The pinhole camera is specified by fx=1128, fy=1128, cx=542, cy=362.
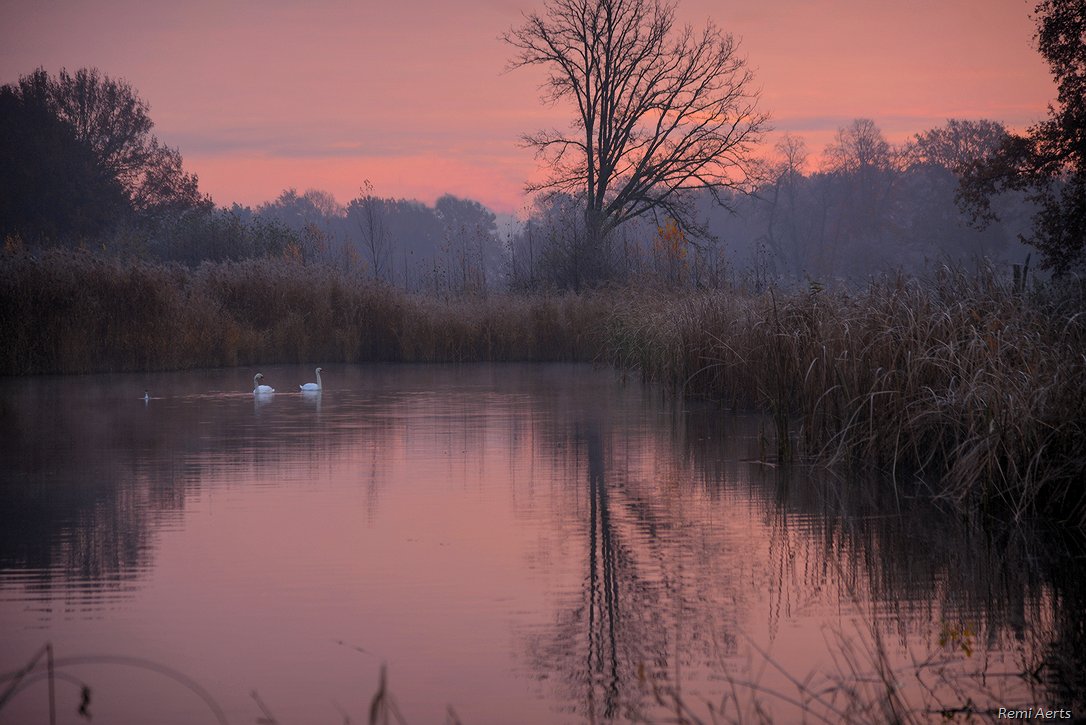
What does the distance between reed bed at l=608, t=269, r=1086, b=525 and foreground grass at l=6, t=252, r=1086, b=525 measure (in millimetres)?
23

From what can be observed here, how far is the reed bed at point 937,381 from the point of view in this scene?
693cm

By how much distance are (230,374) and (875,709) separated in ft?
63.4

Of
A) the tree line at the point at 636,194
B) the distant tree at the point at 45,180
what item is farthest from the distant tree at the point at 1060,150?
the distant tree at the point at 45,180

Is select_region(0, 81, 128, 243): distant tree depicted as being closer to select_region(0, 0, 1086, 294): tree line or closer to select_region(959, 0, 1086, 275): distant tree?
select_region(0, 0, 1086, 294): tree line

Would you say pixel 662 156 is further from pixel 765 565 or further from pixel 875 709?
pixel 875 709

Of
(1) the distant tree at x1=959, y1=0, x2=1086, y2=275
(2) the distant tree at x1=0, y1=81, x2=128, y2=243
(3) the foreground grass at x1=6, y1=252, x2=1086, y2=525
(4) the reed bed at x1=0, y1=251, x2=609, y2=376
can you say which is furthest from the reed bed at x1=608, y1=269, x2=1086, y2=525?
(2) the distant tree at x1=0, y1=81, x2=128, y2=243

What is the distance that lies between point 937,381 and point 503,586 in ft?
15.0

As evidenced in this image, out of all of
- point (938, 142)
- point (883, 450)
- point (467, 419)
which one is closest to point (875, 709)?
point (883, 450)

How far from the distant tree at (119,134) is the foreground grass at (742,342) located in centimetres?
2999

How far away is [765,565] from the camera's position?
6113 millimetres

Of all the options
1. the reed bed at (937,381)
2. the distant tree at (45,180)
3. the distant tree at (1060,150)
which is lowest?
the reed bed at (937,381)

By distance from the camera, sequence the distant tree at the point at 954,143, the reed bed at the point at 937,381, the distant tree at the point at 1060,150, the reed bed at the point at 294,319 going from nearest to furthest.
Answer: the reed bed at the point at 937,381
the distant tree at the point at 1060,150
the reed bed at the point at 294,319
the distant tree at the point at 954,143

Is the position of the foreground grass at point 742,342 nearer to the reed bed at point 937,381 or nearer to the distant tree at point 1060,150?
the reed bed at point 937,381

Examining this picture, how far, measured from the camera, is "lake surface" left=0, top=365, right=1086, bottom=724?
4.19 metres
